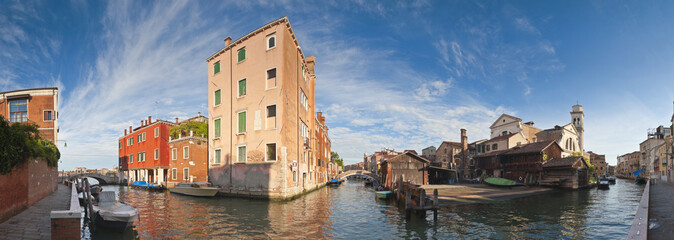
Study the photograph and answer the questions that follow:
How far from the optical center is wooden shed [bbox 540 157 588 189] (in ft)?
118

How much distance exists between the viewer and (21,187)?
12875 millimetres

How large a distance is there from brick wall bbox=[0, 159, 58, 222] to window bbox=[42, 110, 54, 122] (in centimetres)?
1867

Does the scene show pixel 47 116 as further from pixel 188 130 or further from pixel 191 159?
pixel 191 159

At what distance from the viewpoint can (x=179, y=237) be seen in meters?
11.9

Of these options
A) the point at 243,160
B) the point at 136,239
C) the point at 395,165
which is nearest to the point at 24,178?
the point at 136,239

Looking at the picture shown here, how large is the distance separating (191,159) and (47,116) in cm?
1405

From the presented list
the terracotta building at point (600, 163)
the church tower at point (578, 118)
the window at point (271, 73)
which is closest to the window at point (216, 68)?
the window at point (271, 73)

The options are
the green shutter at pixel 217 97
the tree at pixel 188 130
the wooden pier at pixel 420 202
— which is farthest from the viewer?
the tree at pixel 188 130

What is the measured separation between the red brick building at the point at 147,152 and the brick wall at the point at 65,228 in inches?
1383

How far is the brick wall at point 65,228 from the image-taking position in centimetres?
734

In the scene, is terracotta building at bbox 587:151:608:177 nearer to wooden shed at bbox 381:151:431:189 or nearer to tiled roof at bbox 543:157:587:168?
tiled roof at bbox 543:157:587:168

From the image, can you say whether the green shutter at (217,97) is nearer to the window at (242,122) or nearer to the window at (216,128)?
the window at (216,128)

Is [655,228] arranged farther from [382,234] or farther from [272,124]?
[272,124]

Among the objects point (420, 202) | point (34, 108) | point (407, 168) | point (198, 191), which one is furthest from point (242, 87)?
point (34, 108)
